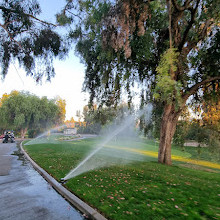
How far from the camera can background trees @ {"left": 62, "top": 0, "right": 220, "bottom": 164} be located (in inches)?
328

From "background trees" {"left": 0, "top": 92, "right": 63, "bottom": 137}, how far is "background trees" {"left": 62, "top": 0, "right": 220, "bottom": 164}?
32.9 m

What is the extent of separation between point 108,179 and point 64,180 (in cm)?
166

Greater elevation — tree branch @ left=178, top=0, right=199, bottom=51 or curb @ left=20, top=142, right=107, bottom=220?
tree branch @ left=178, top=0, right=199, bottom=51

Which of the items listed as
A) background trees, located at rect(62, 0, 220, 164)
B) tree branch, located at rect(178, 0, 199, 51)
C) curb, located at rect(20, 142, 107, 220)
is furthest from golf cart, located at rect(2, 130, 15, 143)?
tree branch, located at rect(178, 0, 199, 51)

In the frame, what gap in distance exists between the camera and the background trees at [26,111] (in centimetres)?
3894

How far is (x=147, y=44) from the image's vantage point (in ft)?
31.6

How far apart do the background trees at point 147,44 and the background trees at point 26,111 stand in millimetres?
32880

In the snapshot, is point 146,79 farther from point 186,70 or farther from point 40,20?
point 40,20

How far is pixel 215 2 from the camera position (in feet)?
28.1

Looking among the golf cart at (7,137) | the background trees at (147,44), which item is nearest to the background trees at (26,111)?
the golf cart at (7,137)

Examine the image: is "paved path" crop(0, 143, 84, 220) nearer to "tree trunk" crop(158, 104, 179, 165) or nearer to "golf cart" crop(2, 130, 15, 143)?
"tree trunk" crop(158, 104, 179, 165)

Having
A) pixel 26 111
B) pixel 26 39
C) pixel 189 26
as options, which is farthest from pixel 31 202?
pixel 26 111

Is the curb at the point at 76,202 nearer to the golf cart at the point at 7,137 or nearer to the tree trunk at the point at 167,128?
the tree trunk at the point at 167,128

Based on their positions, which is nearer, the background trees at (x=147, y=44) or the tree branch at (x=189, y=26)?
the background trees at (x=147, y=44)
